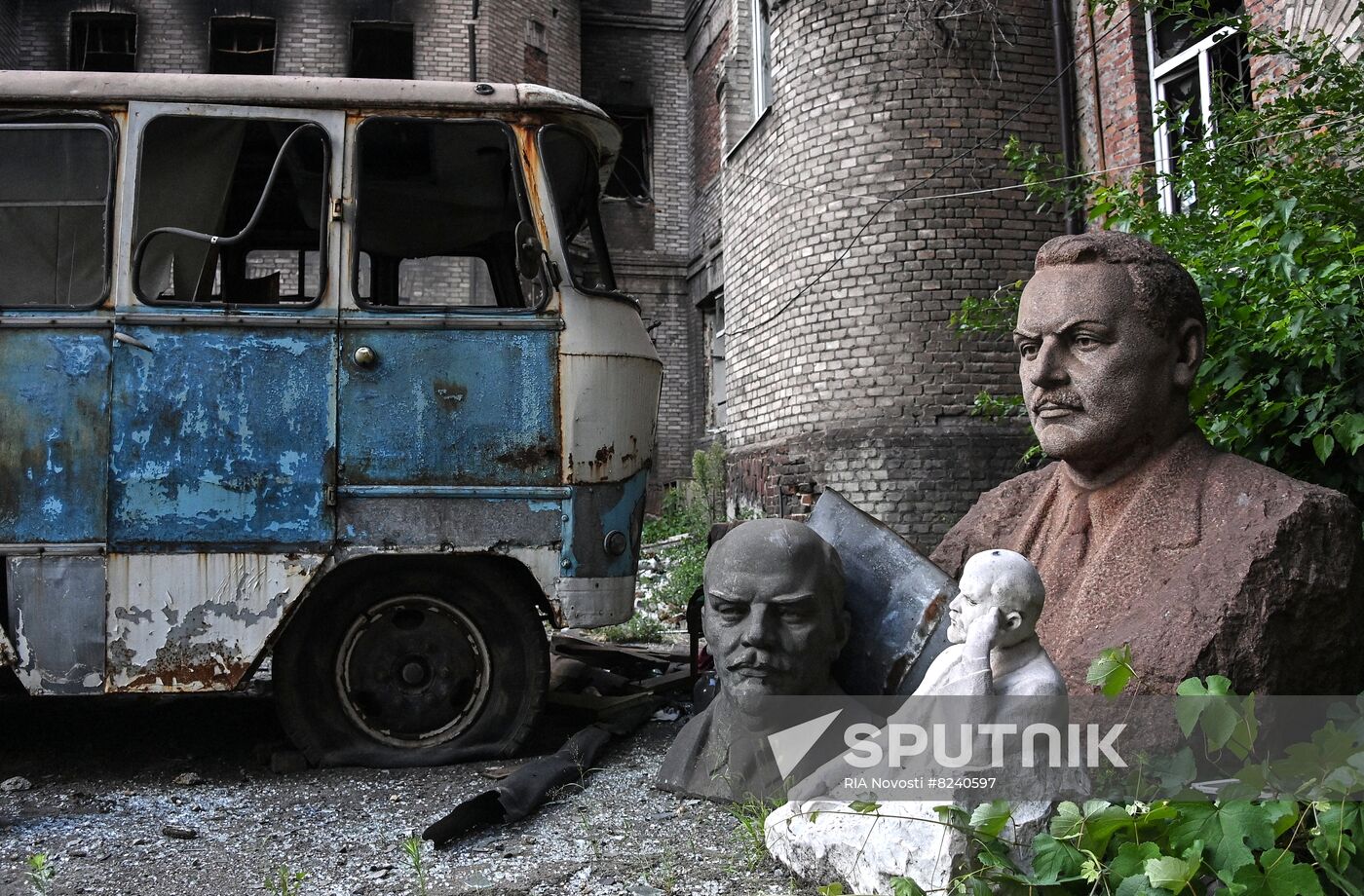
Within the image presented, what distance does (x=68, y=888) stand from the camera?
10.1 ft

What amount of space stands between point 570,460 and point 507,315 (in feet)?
2.18

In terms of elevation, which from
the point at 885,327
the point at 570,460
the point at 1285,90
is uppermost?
the point at 1285,90

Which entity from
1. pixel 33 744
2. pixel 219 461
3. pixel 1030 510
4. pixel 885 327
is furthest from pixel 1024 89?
pixel 33 744

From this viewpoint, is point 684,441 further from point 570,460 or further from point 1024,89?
point 570,460

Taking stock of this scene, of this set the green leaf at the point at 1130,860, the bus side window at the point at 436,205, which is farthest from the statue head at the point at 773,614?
the bus side window at the point at 436,205

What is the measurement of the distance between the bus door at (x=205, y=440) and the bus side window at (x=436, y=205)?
318 millimetres

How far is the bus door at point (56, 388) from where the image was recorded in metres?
4.00

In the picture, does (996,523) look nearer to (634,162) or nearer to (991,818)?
(991,818)

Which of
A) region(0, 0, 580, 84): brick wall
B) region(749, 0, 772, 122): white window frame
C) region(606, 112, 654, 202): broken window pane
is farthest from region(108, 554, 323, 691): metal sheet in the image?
region(606, 112, 654, 202): broken window pane

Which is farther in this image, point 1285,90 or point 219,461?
point 1285,90

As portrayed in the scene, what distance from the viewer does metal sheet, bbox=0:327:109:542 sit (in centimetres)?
404

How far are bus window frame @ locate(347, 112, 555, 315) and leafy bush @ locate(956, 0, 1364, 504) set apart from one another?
258cm

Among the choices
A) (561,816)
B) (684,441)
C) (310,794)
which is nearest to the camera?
(561,816)

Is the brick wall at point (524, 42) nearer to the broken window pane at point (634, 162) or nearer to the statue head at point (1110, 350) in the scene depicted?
the broken window pane at point (634, 162)
